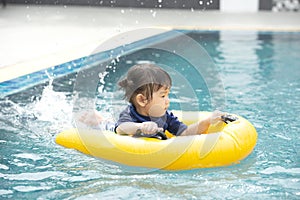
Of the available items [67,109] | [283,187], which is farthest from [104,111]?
[283,187]

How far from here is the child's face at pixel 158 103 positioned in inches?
115

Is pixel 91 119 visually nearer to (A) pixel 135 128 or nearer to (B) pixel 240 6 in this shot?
(A) pixel 135 128

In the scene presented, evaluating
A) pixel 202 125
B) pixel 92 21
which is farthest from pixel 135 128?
pixel 92 21

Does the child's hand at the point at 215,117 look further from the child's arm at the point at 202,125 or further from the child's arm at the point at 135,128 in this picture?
the child's arm at the point at 135,128

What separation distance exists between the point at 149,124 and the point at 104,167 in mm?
307

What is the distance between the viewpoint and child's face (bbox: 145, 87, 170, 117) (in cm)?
291

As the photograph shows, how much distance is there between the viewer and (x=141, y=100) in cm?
292

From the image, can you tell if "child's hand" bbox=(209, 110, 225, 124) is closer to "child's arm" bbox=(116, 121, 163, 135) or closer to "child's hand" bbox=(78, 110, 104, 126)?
"child's arm" bbox=(116, 121, 163, 135)

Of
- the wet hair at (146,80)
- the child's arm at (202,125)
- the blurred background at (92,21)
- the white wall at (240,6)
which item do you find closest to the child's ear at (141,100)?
the wet hair at (146,80)

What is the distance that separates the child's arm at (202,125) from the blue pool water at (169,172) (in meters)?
0.27

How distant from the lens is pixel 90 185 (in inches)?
101

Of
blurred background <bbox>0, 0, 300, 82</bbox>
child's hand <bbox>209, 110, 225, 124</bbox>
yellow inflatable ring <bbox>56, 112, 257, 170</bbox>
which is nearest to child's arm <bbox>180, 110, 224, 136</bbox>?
child's hand <bbox>209, 110, 225, 124</bbox>

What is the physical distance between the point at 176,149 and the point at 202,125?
1.18 feet

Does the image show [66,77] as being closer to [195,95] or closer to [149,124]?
[195,95]
